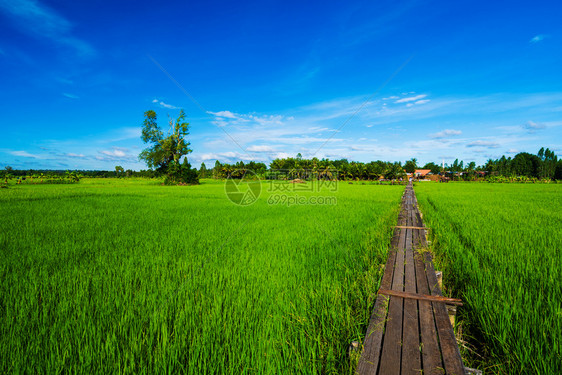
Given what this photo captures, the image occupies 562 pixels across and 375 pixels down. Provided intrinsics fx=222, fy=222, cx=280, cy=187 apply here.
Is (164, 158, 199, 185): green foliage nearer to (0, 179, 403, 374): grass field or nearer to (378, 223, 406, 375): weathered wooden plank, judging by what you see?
(0, 179, 403, 374): grass field

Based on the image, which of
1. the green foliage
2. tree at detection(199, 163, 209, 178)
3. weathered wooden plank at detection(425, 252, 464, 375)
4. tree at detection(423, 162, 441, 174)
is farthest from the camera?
tree at detection(423, 162, 441, 174)

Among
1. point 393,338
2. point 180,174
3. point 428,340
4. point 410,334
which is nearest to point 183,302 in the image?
point 393,338

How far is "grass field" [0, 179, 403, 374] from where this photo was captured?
5.11ft

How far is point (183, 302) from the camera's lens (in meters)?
2.28

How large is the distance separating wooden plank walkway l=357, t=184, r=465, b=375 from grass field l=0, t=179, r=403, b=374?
0.58ft

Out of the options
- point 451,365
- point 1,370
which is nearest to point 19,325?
point 1,370

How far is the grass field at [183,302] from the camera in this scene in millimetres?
1559

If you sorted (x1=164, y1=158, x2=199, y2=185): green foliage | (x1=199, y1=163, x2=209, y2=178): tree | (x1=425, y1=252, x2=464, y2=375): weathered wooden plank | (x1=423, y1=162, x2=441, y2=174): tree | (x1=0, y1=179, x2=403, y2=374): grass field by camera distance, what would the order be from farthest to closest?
(x1=423, y1=162, x2=441, y2=174): tree → (x1=199, y1=163, x2=209, y2=178): tree → (x1=164, y1=158, x2=199, y2=185): green foliage → (x1=0, y1=179, x2=403, y2=374): grass field → (x1=425, y1=252, x2=464, y2=375): weathered wooden plank

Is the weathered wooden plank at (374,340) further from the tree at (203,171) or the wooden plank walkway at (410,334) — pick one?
the tree at (203,171)

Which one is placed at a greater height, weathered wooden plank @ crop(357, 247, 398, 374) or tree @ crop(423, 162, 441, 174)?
tree @ crop(423, 162, 441, 174)

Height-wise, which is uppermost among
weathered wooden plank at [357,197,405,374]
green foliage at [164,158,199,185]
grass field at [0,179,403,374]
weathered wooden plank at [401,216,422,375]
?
green foliage at [164,158,199,185]

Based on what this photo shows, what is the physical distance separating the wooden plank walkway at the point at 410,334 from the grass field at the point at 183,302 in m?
0.18

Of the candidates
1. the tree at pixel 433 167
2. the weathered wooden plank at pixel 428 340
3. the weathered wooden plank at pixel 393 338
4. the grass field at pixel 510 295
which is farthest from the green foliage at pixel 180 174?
the tree at pixel 433 167

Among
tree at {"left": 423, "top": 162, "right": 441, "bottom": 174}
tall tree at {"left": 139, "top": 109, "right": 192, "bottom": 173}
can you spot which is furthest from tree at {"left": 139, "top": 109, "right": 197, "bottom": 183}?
tree at {"left": 423, "top": 162, "right": 441, "bottom": 174}
